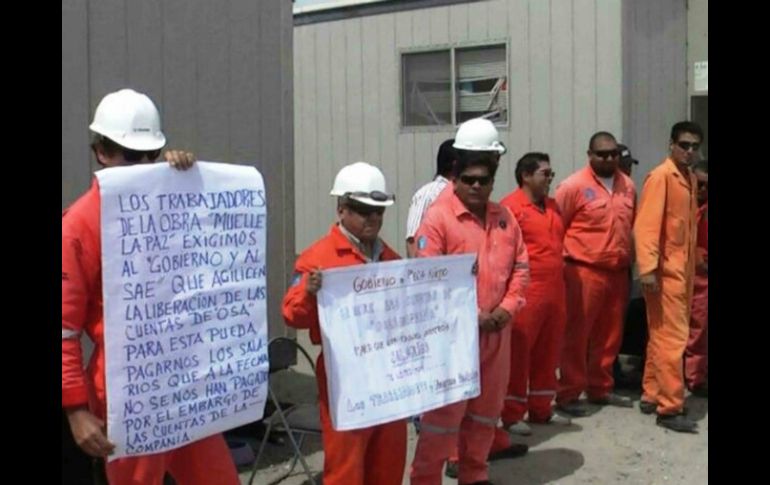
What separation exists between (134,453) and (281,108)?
3.16 meters

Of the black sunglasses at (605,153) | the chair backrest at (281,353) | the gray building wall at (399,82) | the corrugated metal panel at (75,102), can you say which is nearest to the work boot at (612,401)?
the black sunglasses at (605,153)

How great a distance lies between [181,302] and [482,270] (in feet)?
6.37

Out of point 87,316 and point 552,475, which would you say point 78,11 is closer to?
point 87,316

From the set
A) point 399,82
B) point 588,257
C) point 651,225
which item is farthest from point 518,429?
point 399,82

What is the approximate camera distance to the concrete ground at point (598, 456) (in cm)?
586

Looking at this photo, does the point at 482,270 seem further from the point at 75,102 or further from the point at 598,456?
the point at 75,102

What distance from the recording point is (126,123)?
364 cm

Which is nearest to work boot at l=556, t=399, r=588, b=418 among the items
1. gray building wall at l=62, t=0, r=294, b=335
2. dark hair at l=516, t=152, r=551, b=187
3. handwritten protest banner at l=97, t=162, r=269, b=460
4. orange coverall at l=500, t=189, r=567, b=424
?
orange coverall at l=500, t=189, r=567, b=424

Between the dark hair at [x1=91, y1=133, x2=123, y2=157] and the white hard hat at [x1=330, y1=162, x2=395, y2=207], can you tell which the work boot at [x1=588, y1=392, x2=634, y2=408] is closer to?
the white hard hat at [x1=330, y1=162, x2=395, y2=207]

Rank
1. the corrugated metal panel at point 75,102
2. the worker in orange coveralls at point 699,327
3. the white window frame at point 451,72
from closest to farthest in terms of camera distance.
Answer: the corrugated metal panel at point 75,102, the worker in orange coveralls at point 699,327, the white window frame at point 451,72

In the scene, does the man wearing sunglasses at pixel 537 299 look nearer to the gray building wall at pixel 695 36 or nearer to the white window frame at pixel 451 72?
the white window frame at pixel 451 72

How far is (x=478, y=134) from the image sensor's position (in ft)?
18.9

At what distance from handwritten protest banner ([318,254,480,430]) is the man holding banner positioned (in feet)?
0.96

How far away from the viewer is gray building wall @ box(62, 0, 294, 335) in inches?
201
